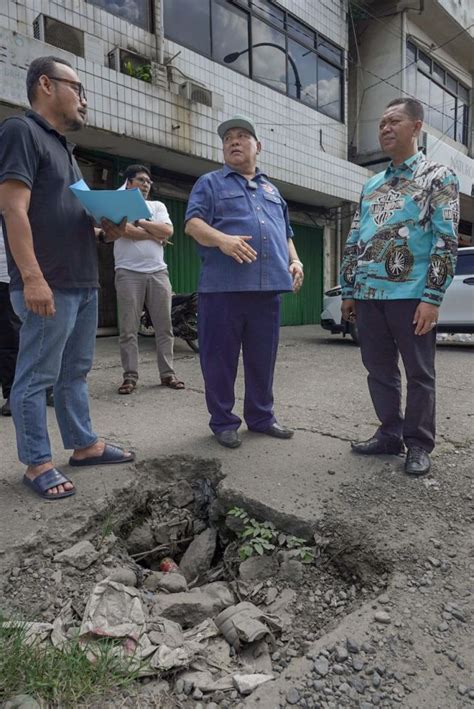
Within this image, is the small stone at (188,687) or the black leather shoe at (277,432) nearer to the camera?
the small stone at (188,687)

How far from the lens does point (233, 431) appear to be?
3.04m

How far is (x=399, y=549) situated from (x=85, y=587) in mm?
1149

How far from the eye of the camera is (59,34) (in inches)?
259

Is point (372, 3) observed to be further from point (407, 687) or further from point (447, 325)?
point (407, 687)

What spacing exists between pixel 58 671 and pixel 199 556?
1017 mm

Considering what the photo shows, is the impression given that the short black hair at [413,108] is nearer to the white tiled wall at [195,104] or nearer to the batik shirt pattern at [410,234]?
the batik shirt pattern at [410,234]

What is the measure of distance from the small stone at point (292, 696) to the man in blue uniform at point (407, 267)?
1470 millimetres

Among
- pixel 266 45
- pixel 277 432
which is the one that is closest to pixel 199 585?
pixel 277 432

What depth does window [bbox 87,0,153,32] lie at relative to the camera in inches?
293

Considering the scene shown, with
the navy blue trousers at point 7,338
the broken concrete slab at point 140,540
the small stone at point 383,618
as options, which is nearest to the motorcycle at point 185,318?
the navy blue trousers at point 7,338

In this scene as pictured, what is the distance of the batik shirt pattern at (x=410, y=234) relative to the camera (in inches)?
98.2

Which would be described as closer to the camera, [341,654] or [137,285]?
[341,654]

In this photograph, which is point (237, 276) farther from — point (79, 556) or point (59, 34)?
point (59, 34)

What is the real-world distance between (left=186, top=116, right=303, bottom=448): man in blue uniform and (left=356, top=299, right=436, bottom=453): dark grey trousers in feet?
1.81
